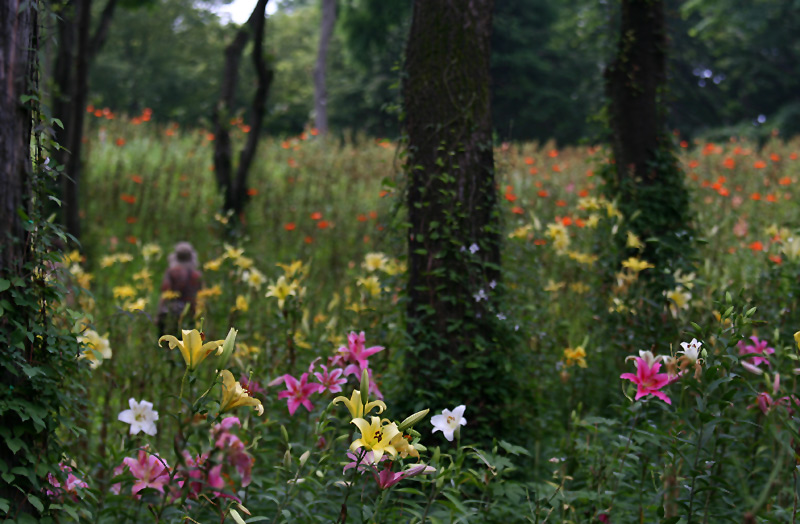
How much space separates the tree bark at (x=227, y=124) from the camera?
775 cm

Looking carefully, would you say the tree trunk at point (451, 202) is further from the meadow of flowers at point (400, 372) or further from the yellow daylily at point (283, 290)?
the yellow daylily at point (283, 290)

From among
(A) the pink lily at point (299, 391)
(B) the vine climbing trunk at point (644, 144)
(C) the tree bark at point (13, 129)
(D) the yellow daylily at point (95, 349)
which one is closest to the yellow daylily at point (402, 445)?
(A) the pink lily at point (299, 391)

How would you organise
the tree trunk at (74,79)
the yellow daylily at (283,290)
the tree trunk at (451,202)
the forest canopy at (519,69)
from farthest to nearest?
the forest canopy at (519,69) → the tree trunk at (74,79) → the tree trunk at (451,202) → the yellow daylily at (283,290)

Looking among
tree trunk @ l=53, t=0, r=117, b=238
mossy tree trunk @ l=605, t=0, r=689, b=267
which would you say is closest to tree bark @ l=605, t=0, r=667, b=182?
mossy tree trunk @ l=605, t=0, r=689, b=267

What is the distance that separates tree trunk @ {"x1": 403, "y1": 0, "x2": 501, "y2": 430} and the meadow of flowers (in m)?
0.14

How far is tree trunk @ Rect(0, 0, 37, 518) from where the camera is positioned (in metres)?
1.85

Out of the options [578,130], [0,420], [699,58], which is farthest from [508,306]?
[699,58]

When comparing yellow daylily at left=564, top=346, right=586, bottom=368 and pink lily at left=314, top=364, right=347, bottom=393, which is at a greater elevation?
pink lily at left=314, top=364, right=347, bottom=393

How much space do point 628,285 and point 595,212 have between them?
2.33 ft

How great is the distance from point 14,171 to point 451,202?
193cm

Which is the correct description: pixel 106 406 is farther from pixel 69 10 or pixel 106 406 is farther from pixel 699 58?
pixel 699 58

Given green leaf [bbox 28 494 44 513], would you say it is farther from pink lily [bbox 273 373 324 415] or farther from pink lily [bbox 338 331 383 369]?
pink lily [bbox 338 331 383 369]

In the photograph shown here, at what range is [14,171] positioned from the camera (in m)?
1.89

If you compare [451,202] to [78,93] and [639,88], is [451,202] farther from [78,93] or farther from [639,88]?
[78,93]
